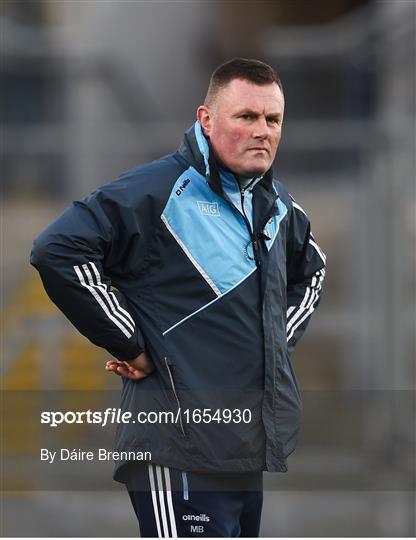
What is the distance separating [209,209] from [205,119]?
0.25 meters

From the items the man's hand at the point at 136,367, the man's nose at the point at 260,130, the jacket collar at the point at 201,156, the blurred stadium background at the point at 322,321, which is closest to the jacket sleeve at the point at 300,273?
the jacket collar at the point at 201,156

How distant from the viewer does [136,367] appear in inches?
126

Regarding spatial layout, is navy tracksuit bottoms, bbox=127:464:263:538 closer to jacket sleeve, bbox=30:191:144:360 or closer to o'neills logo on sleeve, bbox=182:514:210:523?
o'neills logo on sleeve, bbox=182:514:210:523

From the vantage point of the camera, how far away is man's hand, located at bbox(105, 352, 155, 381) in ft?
10.4

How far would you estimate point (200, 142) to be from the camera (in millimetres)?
3275

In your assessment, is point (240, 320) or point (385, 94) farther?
point (385, 94)

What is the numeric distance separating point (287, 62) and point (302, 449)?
5411mm

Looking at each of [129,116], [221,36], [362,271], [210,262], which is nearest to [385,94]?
[362,271]

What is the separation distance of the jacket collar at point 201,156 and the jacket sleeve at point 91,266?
0.26 meters

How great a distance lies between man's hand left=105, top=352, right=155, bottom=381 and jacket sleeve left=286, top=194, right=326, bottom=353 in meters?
0.48

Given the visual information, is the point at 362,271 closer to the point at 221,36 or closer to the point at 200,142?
the point at 200,142

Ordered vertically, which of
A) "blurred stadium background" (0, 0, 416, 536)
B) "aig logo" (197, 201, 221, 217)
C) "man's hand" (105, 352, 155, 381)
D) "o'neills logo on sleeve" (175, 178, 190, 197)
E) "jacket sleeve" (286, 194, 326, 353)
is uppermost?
"o'neills logo on sleeve" (175, 178, 190, 197)

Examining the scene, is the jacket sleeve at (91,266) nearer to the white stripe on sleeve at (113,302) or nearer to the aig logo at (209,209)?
the white stripe on sleeve at (113,302)

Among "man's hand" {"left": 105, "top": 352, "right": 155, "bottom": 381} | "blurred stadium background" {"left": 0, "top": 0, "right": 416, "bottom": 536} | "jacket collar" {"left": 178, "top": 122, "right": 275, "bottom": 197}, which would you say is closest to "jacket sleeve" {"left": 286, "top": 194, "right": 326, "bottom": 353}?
"jacket collar" {"left": 178, "top": 122, "right": 275, "bottom": 197}
